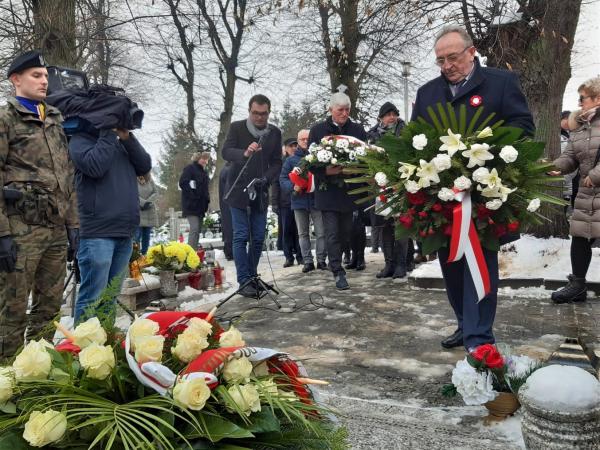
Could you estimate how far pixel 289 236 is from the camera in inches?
374

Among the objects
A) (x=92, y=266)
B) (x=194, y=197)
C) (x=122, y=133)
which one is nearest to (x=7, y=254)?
(x=92, y=266)

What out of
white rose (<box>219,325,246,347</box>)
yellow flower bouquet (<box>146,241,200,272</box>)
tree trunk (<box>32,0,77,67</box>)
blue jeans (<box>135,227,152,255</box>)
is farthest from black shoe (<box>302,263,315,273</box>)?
white rose (<box>219,325,246,347</box>)

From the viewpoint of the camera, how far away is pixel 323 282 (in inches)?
271

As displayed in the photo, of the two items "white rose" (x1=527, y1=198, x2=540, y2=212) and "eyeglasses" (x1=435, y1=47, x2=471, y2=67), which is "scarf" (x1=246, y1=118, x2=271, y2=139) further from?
"white rose" (x1=527, y1=198, x2=540, y2=212)

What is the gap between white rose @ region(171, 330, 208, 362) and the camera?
124cm

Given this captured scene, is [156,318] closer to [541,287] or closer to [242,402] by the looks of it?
[242,402]

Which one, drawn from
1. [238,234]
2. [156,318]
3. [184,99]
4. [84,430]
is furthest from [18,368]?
[184,99]

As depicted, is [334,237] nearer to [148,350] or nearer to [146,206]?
[146,206]

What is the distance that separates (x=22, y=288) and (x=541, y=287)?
4.89 m

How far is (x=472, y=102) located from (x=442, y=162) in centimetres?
67

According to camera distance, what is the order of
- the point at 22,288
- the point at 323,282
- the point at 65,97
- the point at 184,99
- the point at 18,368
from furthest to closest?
the point at 184,99, the point at 323,282, the point at 65,97, the point at 22,288, the point at 18,368

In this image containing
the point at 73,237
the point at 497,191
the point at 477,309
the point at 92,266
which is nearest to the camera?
the point at 497,191

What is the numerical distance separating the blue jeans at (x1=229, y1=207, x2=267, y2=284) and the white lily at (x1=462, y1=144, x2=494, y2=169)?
11.3ft

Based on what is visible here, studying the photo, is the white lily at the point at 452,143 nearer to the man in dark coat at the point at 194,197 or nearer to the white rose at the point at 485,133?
the white rose at the point at 485,133
